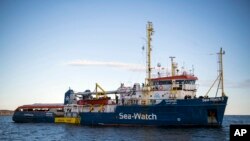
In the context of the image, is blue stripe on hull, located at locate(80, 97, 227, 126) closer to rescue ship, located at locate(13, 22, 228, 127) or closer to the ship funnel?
rescue ship, located at locate(13, 22, 228, 127)

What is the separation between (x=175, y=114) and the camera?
1671 inches

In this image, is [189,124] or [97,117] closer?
[189,124]

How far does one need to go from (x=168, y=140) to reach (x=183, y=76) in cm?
1466

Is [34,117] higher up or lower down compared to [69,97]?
lower down

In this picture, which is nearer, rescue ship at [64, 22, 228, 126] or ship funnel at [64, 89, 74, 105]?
rescue ship at [64, 22, 228, 126]

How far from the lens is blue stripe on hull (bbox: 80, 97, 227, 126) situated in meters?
41.1

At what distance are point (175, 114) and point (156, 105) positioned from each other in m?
2.73

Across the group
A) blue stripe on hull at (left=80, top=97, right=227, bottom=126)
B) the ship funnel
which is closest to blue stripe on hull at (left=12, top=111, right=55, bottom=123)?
the ship funnel

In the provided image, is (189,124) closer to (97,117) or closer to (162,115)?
(162,115)

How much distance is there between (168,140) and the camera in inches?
1239

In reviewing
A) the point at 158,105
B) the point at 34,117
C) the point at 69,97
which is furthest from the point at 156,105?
the point at 34,117

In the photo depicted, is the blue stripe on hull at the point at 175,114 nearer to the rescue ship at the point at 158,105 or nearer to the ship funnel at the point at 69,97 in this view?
the rescue ship at the point at 158,105

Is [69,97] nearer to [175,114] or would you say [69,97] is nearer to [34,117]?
[34,117]

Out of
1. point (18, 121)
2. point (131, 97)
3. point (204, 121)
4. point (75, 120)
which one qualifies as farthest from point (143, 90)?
point (18, 121)
